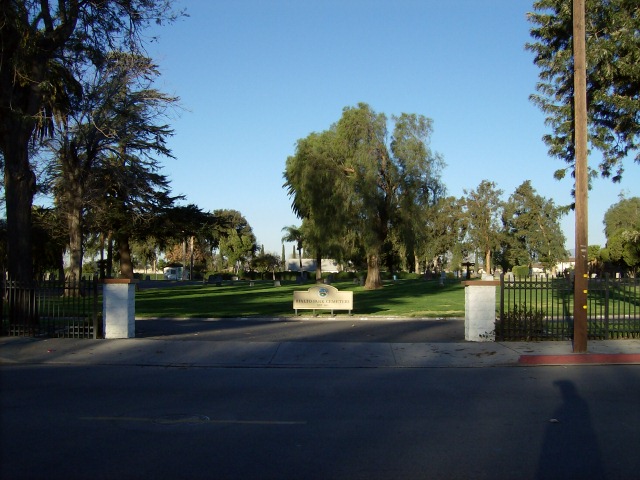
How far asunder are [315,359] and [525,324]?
18.8ft

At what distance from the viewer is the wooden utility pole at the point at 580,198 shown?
14.2 meters

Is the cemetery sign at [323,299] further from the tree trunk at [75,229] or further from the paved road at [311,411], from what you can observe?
the tree trunk at [75,229]

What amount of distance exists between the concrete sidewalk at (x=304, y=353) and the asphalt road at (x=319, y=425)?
4.20 feet

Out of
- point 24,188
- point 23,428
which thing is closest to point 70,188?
point 24,188

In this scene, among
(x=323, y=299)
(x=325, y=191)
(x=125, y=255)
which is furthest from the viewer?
(x=125, y=255)

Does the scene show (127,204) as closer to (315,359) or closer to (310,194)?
(310,194)

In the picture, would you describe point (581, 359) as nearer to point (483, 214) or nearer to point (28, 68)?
point (28, 68)

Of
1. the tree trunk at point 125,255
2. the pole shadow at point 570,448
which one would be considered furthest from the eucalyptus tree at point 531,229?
the pole shadow at point 570,448

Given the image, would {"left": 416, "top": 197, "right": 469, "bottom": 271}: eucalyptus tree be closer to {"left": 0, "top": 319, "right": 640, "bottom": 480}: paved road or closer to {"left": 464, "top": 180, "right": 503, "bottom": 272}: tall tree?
{"left": 464, "top": 180, "right": 503, "bottom": 272}: tall tree

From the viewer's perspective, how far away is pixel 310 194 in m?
46.0

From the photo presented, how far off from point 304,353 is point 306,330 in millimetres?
4423

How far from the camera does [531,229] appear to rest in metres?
86.2

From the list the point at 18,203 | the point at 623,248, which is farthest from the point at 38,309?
the point at 623,248

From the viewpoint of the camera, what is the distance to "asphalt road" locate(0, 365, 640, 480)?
20.2 feet
